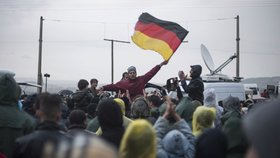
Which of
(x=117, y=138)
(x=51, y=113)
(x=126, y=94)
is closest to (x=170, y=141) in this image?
(x=117, y=138)

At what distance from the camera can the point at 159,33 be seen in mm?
11906

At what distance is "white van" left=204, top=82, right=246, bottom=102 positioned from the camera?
54.6 ft

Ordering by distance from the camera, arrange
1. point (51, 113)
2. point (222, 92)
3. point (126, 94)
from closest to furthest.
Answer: point (51, 113)
point (126, 94)
point (222, 92)

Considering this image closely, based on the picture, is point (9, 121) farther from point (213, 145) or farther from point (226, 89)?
point (226, 89)

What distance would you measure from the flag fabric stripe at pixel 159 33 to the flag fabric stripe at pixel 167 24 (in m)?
0.08

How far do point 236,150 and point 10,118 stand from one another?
8.77 ft

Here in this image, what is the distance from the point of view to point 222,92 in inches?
662

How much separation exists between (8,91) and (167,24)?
6.99 metres

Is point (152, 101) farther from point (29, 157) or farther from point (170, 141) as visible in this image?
point (29, 157)

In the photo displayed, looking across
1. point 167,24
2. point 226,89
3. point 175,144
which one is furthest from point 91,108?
point 226,89

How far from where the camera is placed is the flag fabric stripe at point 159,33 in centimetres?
1143

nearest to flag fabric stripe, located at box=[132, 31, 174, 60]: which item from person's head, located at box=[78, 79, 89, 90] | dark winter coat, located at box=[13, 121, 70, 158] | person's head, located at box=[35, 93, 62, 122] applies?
person's head, located at box=[78, 79, 89, 90]

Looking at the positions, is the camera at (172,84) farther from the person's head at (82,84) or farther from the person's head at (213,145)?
the person's head at (213,145)

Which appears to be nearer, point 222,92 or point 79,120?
point 79,120
